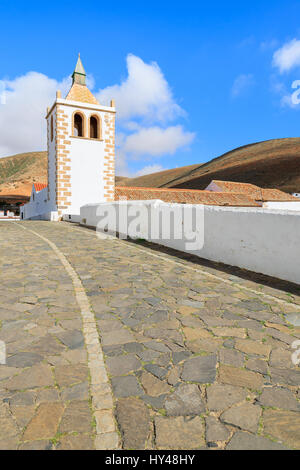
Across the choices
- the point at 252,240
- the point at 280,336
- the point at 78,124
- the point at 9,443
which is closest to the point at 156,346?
the point at 280,336

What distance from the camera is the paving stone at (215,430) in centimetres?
176

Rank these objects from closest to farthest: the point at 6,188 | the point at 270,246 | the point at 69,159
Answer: the point at 270,246, the point at 69,159, the point at 6,188

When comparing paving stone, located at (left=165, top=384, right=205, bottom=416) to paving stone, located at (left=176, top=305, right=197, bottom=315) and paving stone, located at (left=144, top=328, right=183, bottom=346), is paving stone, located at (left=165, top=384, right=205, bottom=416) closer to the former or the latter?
paving stone, located at (left=144, top=328, right=183, bottom=346)

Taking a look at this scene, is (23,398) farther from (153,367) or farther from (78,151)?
(78,151)

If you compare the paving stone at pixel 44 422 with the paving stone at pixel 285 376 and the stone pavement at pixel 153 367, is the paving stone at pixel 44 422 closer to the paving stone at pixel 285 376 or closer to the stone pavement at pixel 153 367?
the stone pavement at pixel 153 367

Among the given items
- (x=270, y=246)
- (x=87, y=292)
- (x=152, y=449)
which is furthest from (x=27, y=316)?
(x=270, y=246)

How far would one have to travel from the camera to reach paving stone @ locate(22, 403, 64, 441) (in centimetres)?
175

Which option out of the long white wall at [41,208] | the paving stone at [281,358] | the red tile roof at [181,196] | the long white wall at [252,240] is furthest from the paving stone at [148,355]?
the red tile roof at [181,196]

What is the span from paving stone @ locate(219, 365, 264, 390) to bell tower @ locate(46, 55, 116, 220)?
19.3m

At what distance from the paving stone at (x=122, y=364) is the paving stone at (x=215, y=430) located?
769 millimetres

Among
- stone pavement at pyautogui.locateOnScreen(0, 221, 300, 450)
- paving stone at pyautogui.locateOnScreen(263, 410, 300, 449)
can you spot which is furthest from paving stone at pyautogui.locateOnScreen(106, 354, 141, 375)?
paving stone at pyautogui.locateOnScreen(263, 410, 300, 449)

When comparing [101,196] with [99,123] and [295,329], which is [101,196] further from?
[295,329]
